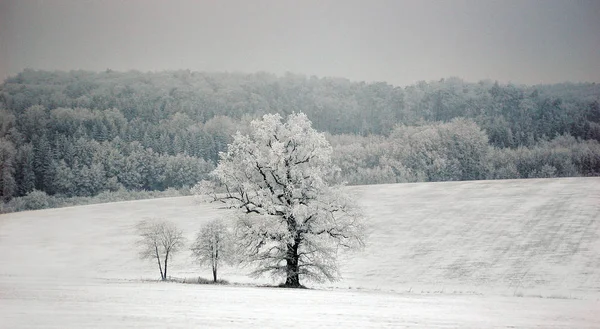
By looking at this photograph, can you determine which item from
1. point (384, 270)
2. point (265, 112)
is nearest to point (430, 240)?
point (384, 270)

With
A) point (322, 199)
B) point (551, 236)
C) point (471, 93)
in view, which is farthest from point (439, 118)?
point (322, 199)

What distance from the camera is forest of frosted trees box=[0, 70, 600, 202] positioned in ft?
265

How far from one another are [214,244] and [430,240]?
57.5 feet

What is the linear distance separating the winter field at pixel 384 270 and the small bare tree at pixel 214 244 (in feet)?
9.95

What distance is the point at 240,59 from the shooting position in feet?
280

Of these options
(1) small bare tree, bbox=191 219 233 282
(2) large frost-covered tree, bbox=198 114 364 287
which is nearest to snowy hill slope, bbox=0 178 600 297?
(2) large frost-covered tree, bbox=198 114 364 287

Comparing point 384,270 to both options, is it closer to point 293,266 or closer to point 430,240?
point 430,240

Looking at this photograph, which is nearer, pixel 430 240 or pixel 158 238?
pixel 158 238

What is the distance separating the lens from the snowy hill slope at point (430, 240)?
32719mm

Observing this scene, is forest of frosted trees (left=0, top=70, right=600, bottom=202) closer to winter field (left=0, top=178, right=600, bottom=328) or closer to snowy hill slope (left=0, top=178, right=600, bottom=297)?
snowy hill slope (left=0, top=178, right=600, bottom=297)

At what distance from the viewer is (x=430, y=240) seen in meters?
42.2

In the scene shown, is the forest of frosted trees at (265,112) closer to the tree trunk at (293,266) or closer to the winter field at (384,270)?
the winter field at (384,270)

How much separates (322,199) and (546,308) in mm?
10600

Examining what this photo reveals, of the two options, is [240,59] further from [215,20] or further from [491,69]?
[491,69]
